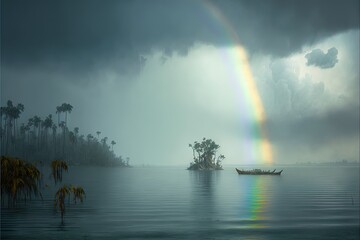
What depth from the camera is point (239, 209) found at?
67188mm

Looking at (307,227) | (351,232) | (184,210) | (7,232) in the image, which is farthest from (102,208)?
(351,232)

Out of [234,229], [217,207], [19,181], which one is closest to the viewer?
[234,229]

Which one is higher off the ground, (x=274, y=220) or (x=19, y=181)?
(x=19, y=181)

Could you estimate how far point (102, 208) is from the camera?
219ft

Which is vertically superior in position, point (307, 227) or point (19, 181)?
point (19, 181)

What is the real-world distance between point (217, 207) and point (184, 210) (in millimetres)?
7694

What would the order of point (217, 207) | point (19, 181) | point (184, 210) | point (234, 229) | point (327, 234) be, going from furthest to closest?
point (217, 207) → point (184, 210) → point (19, 181) → point (234, 229) → point (327, 234)

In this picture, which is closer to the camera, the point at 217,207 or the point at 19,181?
the point at 19,181

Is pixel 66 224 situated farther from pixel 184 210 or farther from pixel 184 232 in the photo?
pixel 184 210

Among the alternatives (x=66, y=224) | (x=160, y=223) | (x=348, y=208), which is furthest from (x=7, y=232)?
(x=348, y=208)

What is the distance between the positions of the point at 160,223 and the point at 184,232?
6723 millimetres

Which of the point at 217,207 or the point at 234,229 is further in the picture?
the point at 217,207

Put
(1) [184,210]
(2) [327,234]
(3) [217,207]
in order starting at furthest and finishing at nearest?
(3) [217,207] → (1) [184,210] → (2) [327,234]

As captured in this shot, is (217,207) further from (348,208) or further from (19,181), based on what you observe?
(19,181)
